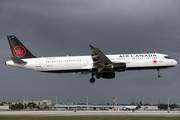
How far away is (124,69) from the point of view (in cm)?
6438

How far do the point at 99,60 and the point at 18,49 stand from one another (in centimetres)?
2434

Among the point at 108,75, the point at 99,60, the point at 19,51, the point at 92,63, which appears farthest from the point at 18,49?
the point at 108,75

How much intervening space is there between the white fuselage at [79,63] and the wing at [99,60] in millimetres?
1965

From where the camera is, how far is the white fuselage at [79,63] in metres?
65.8

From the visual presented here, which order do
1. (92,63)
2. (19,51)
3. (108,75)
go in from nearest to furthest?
(92,63), (108,75), (19,51)

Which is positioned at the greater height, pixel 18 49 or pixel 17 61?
pixel 18 49

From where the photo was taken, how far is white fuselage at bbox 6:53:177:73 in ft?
216

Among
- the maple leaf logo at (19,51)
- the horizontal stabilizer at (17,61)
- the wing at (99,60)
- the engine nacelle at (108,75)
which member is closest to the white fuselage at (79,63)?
the horizontal stabilizer at (17,61)

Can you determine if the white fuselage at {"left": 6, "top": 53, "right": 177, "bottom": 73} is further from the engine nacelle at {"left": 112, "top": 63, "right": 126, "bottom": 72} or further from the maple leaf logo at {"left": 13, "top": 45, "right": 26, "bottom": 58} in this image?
the maple leaf logo at {"left": 13, "top": 45, "right": 26, "bottom": 58}

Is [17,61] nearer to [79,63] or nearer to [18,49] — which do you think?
[18,49]

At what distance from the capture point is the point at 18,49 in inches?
2768

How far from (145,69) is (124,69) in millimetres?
7150

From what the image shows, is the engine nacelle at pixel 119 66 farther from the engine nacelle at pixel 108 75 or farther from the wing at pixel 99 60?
the engine nacelle at pixel 108 75

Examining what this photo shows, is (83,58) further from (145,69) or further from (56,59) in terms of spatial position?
(145,69)
